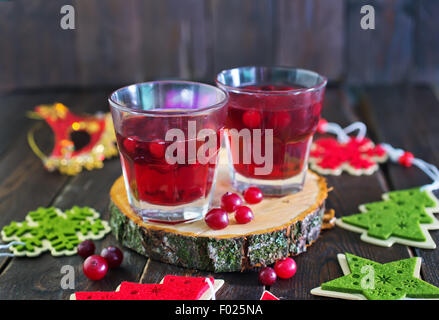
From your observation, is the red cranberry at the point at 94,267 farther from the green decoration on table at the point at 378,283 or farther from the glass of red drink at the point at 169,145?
the green decoration on table at the point at 378,283

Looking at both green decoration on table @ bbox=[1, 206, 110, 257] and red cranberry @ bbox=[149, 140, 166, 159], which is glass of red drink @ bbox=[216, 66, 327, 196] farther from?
green decoration on table @ bbox=[1, 206, 110, 257]

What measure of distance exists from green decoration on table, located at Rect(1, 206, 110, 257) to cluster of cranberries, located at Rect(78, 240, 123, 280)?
0.13 feet

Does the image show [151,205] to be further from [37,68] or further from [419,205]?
[37,68]

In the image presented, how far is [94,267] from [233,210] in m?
0.32

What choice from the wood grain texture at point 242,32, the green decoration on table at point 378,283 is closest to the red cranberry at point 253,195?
the green decoration on table at point 378,283

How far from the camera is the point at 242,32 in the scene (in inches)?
98.1

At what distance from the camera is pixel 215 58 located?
8.32 feet

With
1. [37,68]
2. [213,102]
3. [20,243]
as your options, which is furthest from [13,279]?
[37,68]

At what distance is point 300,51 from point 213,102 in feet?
4.80

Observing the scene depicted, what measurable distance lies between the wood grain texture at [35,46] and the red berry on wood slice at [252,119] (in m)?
1.55

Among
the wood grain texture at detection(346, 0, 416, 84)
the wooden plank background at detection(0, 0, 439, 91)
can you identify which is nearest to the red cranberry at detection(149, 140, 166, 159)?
the wooden plank background at detection(0, 0, 439, 91)

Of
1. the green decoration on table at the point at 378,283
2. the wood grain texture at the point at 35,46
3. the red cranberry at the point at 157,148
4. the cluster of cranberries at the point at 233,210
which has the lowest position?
the green decoration on table at the point at 378,283

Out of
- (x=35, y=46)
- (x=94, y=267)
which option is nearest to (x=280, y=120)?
(x=94, y=267)

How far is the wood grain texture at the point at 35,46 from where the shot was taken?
244cm
